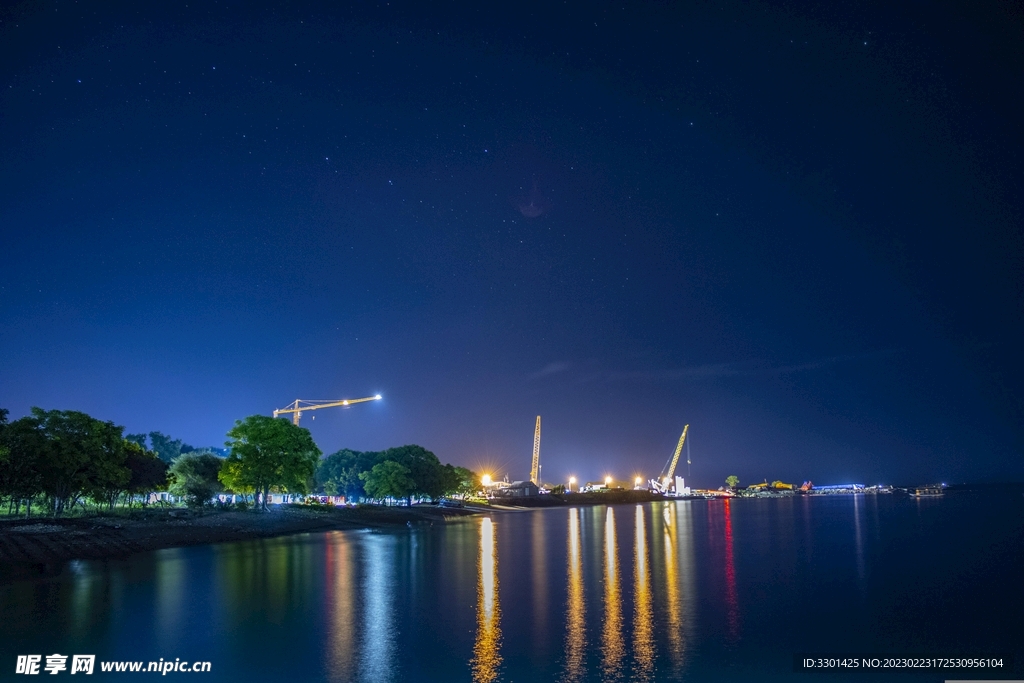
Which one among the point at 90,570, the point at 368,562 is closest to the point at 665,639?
the point at 368,562

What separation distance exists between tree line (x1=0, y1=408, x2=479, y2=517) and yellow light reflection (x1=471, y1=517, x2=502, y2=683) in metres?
39.4

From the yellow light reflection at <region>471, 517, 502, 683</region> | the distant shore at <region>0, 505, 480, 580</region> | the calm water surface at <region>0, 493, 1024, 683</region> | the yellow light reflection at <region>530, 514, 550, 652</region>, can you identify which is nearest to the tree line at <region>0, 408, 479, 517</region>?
the distant shore at <region>0, 505, 480, 580</region>

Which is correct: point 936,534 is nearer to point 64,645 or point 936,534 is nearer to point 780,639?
point 780,639

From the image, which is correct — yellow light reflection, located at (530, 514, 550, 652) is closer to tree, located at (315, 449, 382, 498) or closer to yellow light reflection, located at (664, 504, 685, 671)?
yellow light reflection, located at (664, 504, 685, 671)

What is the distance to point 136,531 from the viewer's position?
66.6m

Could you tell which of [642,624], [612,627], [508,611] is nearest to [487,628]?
[508,611]

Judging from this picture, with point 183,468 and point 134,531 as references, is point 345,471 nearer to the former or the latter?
point 183,468

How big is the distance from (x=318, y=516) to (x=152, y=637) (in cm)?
7861

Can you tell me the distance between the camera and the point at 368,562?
5841 cm

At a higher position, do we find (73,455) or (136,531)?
(73,455)

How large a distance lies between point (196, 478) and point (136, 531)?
125ft

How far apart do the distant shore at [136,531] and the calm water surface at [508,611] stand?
3751mm

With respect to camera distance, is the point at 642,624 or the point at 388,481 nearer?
the point at 642,624

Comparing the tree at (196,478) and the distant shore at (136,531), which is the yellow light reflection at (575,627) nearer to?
the distant shore at (136,531)
